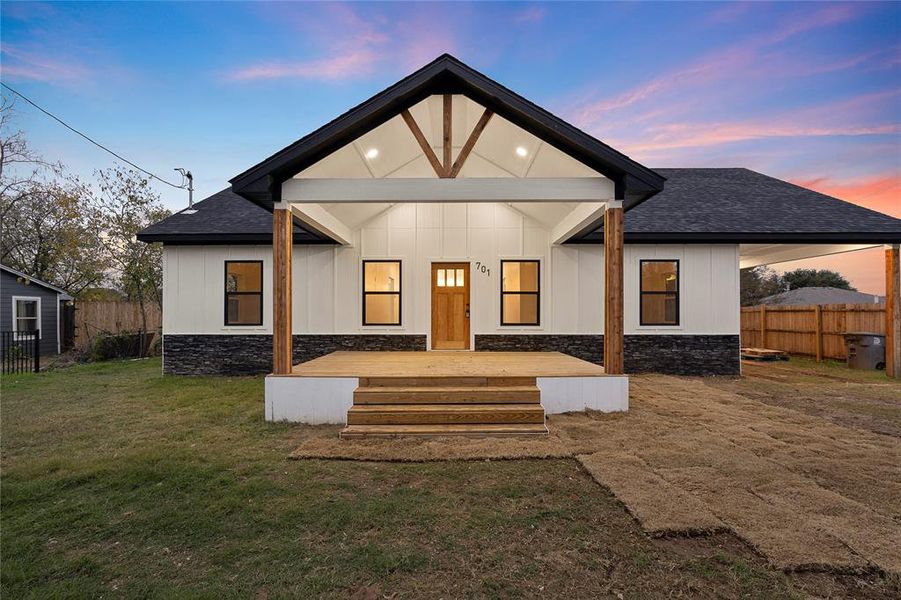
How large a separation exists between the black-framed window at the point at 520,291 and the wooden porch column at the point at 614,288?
3248 millimetres

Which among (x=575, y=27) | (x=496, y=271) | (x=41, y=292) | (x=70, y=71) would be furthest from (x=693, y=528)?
(x=70, y=71)

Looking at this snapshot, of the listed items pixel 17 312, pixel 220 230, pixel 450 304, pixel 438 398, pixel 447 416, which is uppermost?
pixel 220 230

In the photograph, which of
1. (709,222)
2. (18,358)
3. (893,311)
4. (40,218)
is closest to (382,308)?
(709,222)

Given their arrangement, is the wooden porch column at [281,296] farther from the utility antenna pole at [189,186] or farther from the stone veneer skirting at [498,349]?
the utility antenna pole at [189,186]

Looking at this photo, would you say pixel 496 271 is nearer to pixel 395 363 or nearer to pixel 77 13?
pixel 395 363

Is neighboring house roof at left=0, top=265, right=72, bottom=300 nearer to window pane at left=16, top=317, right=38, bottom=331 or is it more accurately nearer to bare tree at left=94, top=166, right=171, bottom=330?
window pane at left=16, top=317, right=38, bottom=331

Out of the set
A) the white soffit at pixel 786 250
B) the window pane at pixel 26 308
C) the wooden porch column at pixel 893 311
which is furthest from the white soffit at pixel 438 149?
the window pane at pixel 26 308

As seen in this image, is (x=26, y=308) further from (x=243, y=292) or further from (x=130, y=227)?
(x=243, y=292)

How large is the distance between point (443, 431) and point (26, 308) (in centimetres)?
1573

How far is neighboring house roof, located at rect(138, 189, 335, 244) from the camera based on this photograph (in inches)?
342

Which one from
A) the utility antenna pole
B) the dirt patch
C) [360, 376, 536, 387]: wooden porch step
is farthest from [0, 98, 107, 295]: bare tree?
the dirt patch

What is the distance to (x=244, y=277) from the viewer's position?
9.30 meters

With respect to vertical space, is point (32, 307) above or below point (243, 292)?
below

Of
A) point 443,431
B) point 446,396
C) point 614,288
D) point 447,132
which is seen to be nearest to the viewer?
point 443,431
